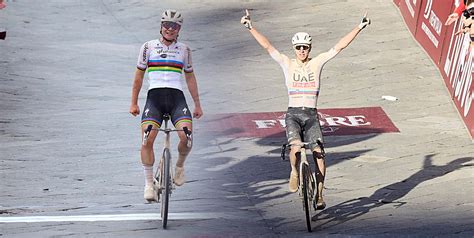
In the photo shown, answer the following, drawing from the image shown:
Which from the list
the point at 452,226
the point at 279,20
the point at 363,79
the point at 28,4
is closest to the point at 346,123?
the point at 363,79

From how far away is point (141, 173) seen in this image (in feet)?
53.8

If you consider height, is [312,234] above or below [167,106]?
below

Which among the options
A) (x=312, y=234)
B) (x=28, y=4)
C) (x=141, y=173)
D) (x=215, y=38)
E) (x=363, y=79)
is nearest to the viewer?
(x=312, y=234)

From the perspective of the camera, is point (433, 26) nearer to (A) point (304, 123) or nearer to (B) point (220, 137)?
(B) point (220, 137)

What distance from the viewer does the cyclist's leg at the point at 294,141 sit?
45.1 ft

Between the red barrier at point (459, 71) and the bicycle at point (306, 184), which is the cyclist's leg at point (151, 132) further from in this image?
the red barrier at point (459, 71)

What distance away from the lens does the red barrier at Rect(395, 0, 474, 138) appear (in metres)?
18.8

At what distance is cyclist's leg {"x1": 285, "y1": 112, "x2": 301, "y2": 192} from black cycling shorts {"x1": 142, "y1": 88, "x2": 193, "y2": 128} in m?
1.10

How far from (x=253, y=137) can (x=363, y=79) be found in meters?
4.07

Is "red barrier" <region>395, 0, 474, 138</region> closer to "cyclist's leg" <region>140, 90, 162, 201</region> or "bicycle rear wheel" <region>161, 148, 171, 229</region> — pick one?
"cyclist's leg" <region>140, 90, 162, 201</region>

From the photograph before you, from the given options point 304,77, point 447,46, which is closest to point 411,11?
point 447,46

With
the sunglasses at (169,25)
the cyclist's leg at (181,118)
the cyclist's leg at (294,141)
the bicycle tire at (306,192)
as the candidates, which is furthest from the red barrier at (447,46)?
the sunglasses at (169,25)

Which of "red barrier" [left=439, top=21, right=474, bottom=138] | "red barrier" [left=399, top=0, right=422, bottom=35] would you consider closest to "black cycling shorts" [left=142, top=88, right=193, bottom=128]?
"red barrier" [left=439, top=21, right=474, bottom=138]

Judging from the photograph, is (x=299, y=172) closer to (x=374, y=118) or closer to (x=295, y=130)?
(x=295, y=130)
